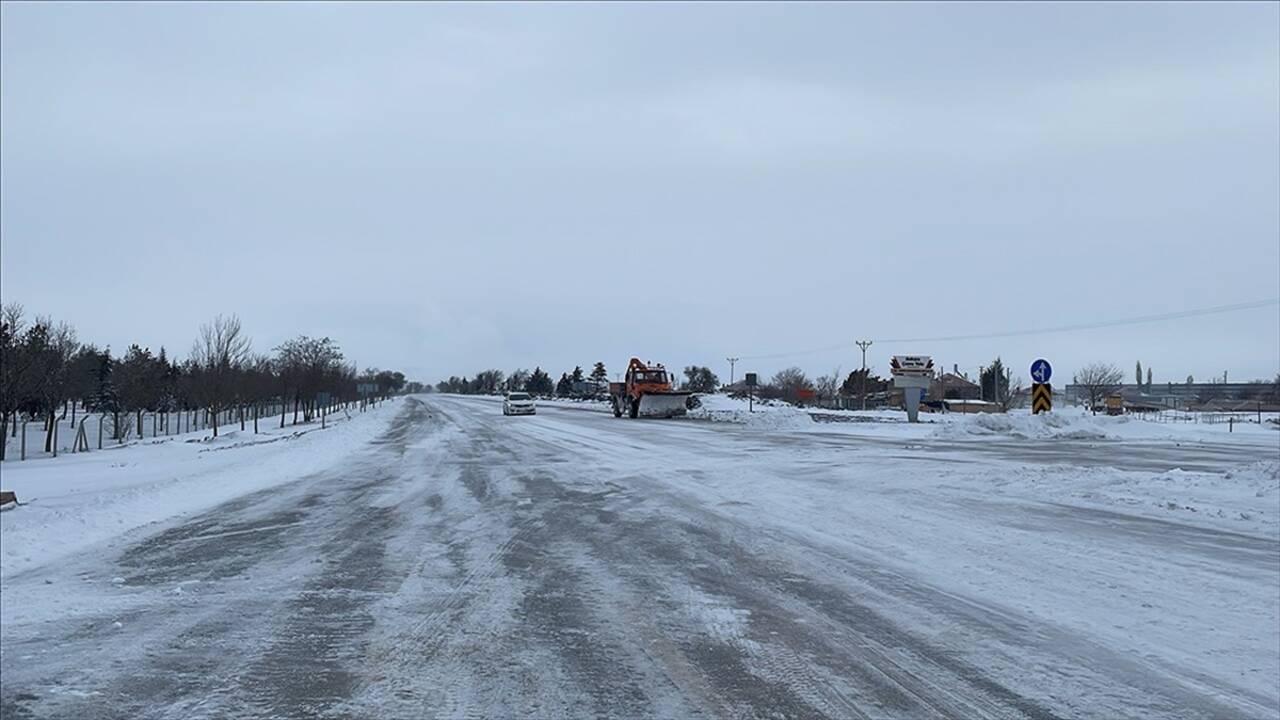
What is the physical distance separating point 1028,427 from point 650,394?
21083mm

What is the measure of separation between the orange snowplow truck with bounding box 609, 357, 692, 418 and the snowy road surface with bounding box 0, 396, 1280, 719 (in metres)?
35.8

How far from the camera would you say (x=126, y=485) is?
60.2ft

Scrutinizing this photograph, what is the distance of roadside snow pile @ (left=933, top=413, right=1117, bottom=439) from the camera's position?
33.2 metres

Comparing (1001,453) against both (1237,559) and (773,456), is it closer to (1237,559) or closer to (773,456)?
(773,456)

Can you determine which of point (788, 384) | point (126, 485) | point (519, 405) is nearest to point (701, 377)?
point (788, 384)

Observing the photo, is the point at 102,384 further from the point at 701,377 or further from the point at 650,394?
the point at 701,377

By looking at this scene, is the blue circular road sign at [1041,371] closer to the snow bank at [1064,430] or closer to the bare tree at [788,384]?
the snow bank at [1064,430]

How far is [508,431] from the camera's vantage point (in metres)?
38.1

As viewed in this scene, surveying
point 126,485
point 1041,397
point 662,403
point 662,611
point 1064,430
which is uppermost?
point 1041,397

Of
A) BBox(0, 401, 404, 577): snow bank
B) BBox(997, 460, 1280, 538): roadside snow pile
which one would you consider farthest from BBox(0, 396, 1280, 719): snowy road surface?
BBox(0, 401, 404, 577): snow bank

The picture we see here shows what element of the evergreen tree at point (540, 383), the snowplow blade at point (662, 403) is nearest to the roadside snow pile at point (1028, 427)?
the snowplow blade at point (662, 403)

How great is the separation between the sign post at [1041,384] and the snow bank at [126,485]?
19618 mm

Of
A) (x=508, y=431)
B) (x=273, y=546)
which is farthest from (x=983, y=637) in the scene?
(x=508, y=431)

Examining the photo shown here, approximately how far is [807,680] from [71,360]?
169 feet
